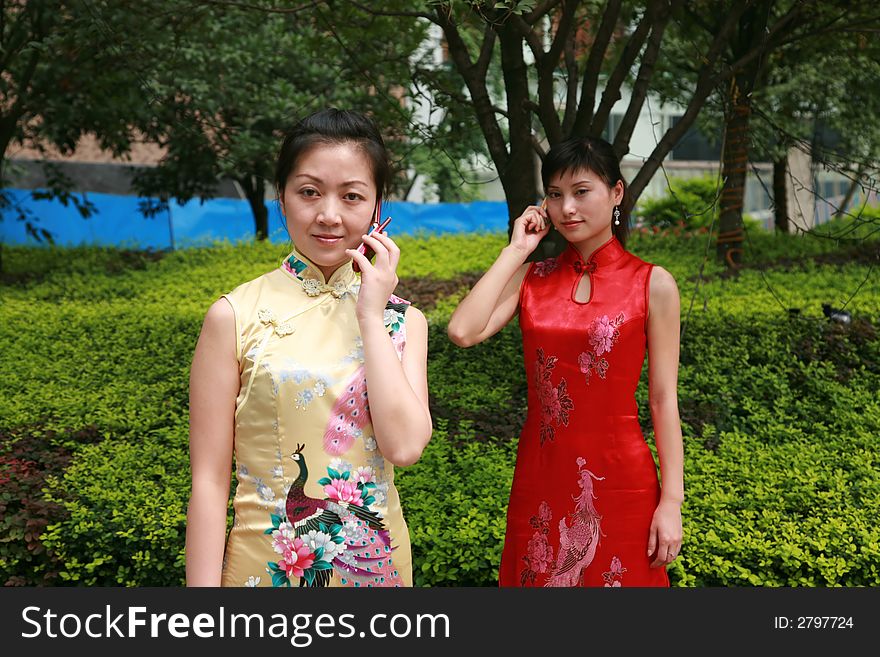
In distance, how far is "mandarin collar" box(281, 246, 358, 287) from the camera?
1997mm

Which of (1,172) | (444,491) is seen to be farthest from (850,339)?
(1,172)

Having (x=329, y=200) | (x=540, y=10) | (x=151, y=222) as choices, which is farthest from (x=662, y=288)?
(x=151, y=222)

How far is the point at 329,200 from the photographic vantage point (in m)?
1.91

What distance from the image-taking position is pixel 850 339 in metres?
6.00

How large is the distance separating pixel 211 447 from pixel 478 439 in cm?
299

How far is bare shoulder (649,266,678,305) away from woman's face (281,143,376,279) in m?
0.93

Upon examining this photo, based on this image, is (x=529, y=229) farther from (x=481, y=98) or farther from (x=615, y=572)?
(x=481, y=98)

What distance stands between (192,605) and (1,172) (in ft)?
36.8

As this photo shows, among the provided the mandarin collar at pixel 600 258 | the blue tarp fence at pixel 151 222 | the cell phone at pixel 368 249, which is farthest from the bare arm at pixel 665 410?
the blue tarp fence at pixel 151 222

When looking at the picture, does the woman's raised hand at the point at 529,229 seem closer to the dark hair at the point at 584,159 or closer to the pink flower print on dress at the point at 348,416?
the dark hair at the point at 584,159

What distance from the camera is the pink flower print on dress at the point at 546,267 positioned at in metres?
2.73

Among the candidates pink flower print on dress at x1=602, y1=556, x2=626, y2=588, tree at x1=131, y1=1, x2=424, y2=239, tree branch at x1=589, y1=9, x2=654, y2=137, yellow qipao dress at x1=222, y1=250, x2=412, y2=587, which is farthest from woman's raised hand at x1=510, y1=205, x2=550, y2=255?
tree at x1=131, y1=1, x2=424, y2=239

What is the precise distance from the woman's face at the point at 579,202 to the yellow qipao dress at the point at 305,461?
0.79 m

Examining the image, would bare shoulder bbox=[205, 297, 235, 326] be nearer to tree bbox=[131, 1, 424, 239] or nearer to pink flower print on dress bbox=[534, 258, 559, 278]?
pink flower print on dress bbox=[534, 258, 559, 278]
